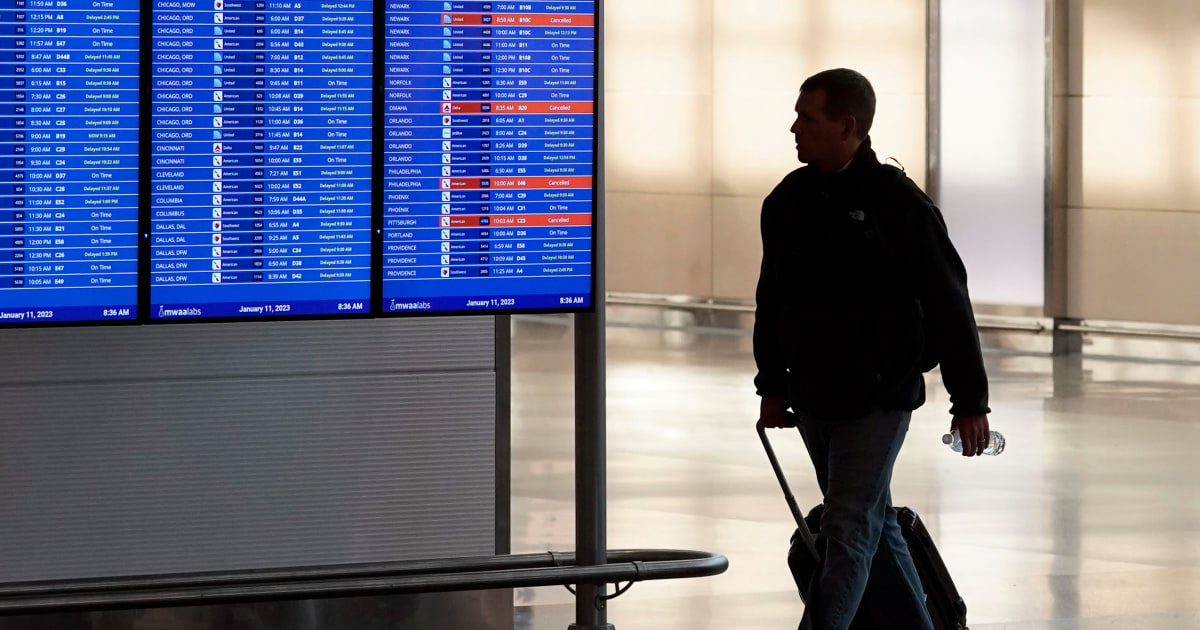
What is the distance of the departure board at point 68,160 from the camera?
416 cm

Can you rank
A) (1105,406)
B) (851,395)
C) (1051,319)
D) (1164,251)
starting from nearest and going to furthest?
(851,395), (1105,406), (1164,251), (1051,319)

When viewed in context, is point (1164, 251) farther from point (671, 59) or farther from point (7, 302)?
point (7, 302)

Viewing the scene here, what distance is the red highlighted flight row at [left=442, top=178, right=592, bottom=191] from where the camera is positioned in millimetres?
4473

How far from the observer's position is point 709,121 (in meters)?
16.4

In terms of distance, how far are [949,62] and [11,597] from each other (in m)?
12.3

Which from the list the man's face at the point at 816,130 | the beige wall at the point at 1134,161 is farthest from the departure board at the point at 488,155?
the beige wall at the point at 1134,161

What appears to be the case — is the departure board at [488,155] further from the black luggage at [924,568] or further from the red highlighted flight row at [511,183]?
the black luggage at [924,568]

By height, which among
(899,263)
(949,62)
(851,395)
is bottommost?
(851,395)

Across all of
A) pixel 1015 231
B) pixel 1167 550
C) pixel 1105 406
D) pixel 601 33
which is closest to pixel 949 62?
pixel 1015 231

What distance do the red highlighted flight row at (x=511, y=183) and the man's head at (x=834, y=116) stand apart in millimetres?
700

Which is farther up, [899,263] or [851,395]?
[899,263]

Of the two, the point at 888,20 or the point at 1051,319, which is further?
the point at 888,20

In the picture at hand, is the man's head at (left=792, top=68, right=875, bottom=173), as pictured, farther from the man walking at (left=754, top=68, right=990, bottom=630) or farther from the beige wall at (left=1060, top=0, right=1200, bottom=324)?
the beige wall at (left=1060, top=0, right=1200, bottom=324)

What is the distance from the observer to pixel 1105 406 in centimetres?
1061
